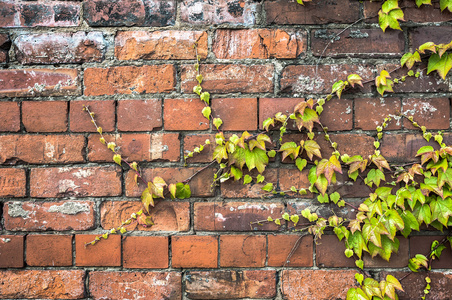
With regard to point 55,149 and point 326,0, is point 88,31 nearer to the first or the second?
point 55,149

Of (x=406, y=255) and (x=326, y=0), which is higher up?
(x=326, y=0)

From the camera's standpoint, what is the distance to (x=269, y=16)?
3.14ft

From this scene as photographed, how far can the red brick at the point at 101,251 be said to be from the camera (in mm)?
963

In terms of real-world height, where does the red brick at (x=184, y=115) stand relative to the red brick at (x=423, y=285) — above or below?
above

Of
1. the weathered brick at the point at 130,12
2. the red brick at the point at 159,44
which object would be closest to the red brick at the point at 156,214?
the red brick at the point at 159,44

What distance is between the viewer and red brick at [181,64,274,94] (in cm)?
96

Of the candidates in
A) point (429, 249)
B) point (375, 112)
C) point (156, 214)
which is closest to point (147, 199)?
point (156, 214)

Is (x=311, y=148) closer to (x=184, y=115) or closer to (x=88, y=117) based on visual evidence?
(x=184, y=115)

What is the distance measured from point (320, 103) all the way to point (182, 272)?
70 centimetres

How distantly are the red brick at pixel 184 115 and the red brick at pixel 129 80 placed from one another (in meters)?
0.05

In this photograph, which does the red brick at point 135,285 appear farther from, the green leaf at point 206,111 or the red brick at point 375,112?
the red brick at point 375,112

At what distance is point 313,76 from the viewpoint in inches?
37.8

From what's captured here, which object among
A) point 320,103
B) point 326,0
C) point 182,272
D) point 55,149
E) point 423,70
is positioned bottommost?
point 182,272

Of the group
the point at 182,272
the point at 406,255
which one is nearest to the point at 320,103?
the point at 406,255
